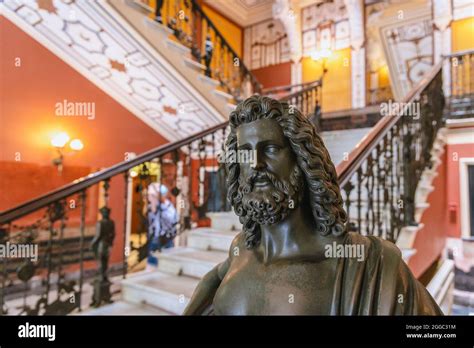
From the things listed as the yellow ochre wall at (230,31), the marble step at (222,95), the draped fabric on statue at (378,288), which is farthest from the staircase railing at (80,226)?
the yellow ochre wall at (230,31)

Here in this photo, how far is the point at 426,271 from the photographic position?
8.16 ft

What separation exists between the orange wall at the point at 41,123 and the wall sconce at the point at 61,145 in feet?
0.20

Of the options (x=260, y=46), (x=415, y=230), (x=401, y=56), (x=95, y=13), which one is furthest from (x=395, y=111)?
(x=401, y=56)

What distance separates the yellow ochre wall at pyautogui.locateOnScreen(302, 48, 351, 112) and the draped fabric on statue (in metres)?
6.38

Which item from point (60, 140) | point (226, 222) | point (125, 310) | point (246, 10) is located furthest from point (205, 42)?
point (125, 310)

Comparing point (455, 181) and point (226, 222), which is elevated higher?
point (455, 181)

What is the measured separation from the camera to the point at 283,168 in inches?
27.2

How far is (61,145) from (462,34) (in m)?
6.64

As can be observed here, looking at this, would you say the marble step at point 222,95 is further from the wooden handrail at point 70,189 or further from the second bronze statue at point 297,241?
the second bronze statue at point 297,241

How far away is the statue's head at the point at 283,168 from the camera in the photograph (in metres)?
0.68

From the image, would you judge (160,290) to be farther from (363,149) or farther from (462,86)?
(462,86)

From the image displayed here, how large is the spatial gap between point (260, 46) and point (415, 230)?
5.17 m
